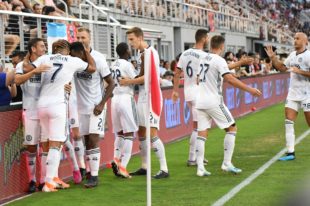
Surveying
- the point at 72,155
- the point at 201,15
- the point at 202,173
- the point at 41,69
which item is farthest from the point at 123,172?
the point at 201,15

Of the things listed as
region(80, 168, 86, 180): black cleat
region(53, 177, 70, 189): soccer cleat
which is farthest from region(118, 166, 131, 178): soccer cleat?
region(53, 177, 70, 189): soccer cleat

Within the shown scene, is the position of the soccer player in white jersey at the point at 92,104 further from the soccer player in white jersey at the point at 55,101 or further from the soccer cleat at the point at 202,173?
the soccer cleat at the point at 202,173

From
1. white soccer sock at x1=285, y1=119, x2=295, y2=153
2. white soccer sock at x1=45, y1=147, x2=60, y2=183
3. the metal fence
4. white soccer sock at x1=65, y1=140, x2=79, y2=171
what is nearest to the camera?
white soccer sock at x1=45, y1=147, x2=60, y2=183

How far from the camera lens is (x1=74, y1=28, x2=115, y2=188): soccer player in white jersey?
27.2 feet

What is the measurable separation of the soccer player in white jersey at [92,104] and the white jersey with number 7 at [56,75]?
1.35 feet

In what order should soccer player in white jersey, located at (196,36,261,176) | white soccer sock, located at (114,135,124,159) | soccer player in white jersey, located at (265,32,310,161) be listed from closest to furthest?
soccer player in white jersey, located at (196,36,261,176), white soccer sock, located at (114,135,124,159), soccer player in white jersey, located at (265,32,310,161)

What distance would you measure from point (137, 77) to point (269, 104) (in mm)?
18268

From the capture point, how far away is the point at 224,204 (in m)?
6.70

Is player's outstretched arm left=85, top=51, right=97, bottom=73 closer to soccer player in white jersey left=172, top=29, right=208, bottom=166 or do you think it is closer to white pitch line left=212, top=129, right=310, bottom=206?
soccer player in white jersey left=172, top=29, right=208, bottom=166

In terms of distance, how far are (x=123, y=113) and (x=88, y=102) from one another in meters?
0.87

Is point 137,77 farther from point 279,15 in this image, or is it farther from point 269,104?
point 279,15

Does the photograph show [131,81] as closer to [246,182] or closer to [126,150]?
[126,150]

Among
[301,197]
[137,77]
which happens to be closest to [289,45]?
[137,77]

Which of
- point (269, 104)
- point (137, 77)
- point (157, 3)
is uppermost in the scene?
point (157, 3)
